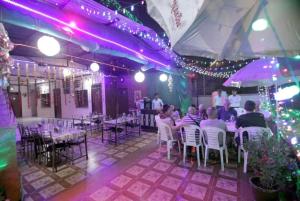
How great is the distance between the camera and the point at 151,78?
9.70 m

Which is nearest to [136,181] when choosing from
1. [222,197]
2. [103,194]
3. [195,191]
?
[103,194]

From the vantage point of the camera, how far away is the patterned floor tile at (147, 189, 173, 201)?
270cm

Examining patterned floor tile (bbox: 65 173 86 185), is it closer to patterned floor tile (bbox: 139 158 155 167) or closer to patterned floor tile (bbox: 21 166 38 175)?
patterned floor tile (bbox: 21 166 38 175)

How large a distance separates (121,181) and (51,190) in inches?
49.5

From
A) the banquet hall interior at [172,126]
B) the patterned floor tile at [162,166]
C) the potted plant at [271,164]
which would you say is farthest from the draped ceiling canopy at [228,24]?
the patterned floor tile at [162,166]

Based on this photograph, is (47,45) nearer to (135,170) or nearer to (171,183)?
(135,170)

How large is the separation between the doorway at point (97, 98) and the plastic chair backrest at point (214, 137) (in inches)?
316

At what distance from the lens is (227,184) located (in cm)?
301

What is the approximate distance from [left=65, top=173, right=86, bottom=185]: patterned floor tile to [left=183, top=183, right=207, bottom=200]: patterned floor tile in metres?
2.10

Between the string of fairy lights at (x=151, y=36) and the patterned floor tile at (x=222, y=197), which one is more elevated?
the string of fairy lights at (x=151, y=36)

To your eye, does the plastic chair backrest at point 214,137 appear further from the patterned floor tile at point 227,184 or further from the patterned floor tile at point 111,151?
the patterned floor tile at point 111,151

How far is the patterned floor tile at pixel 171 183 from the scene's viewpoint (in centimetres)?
301

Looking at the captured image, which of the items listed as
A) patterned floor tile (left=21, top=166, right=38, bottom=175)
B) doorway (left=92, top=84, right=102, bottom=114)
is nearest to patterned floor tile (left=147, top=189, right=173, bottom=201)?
patterned floor tile (left=21, top=166, right=38, bottom=175)

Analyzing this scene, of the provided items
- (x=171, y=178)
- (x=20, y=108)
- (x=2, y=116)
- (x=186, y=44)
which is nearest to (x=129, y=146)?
(x=171, y=178)
